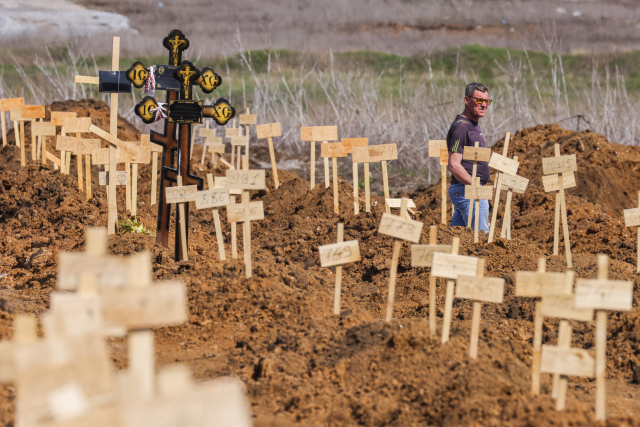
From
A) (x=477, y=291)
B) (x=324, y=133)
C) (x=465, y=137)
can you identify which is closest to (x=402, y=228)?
(x=477, y=291)

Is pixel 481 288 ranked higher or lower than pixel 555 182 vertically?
lower

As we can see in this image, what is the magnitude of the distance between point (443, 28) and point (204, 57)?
9.10 metres

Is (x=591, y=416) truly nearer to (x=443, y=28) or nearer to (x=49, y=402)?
(x=49, y=402)

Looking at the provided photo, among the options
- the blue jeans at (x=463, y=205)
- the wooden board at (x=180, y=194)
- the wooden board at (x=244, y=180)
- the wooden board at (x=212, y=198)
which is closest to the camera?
the wooden board at (x=244, y=180)

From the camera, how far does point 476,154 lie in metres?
5.89

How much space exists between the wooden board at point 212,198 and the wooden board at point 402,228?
1.45 metres

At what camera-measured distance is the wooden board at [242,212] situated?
472 cm

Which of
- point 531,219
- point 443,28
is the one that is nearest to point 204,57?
point 443,28

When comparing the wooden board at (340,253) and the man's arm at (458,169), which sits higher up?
the man's arm at (458,169)

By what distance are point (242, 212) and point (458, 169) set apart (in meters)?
2.24

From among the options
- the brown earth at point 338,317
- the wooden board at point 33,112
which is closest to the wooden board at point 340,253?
the brown earth at point 338,317

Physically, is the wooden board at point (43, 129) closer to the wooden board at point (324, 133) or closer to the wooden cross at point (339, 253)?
the wooden board at point (324, 133)

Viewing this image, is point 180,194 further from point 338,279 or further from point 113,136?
point 338,279

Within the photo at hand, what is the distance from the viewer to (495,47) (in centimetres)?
2445
